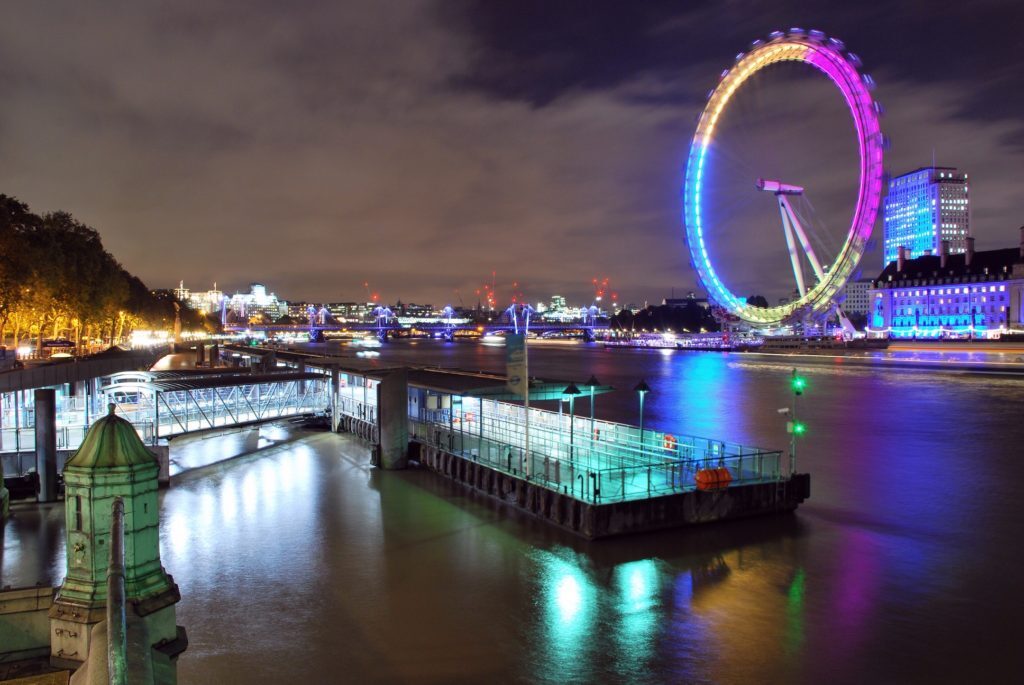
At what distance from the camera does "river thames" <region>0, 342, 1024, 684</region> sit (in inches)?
513

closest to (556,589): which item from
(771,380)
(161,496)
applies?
(161,496)

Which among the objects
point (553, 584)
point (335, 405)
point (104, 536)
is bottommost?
point (553, 584)

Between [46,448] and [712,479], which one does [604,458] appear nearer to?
[712,479]

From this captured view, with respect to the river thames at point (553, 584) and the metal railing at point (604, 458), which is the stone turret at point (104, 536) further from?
the metal railing at point (604, 458)

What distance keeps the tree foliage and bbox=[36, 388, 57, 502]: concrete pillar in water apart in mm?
29169

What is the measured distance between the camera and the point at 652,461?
76.9 feet

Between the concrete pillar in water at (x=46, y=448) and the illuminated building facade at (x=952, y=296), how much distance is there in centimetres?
15184

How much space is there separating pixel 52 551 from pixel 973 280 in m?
171

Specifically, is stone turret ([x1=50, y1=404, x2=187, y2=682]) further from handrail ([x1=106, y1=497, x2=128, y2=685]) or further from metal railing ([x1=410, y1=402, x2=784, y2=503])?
metal railing ([x1=410, y1=402, x2=784, y2=503])

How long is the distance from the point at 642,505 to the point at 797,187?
110 metres

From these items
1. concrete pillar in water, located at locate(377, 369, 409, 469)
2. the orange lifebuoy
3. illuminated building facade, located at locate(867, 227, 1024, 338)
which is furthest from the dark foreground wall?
illuminated building facade, located at locate(867, 227, 1024, 338)

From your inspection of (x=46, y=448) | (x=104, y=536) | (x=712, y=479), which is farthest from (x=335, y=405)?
(x=104, y=536)

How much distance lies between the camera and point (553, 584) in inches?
658

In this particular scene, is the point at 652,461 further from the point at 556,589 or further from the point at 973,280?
the point at 973,280
